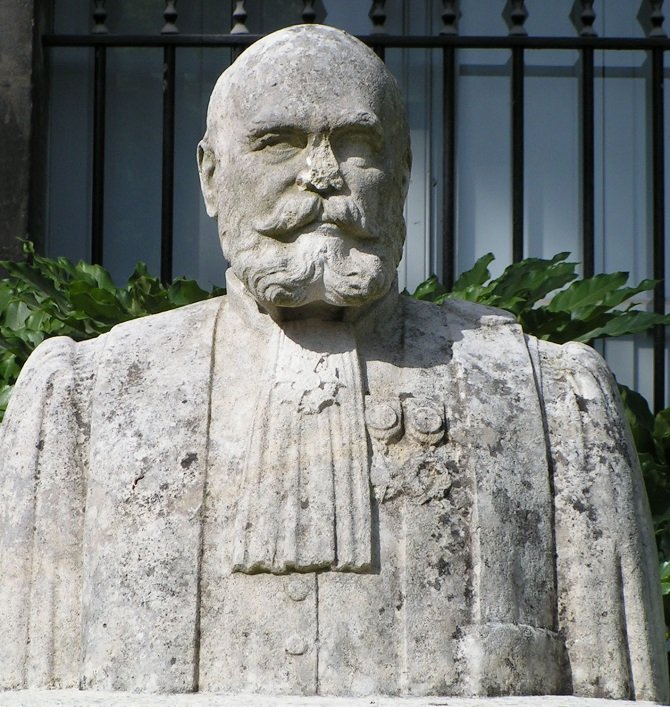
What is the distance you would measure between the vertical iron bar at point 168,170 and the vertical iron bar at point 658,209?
5.85 ft

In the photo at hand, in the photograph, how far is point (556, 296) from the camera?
7.14m

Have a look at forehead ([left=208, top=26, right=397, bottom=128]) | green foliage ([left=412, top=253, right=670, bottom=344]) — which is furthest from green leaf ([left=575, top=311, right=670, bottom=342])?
forehead ([left=208, top=26, right=397, bottom=128])

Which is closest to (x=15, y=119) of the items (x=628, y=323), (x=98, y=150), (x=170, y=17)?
(x=98, y=150)

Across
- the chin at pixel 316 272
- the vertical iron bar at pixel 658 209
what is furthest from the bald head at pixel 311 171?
the vertical iron bar at pixel 658 209

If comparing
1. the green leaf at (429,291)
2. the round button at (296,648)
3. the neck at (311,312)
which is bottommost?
the round button at (296,648)

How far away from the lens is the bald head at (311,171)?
4676 millimetres

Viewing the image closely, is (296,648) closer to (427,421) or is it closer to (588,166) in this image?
(427,421)

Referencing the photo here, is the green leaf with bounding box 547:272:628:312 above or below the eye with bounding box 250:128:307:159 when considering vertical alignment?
above

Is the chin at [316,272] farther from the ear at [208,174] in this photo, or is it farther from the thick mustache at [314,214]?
the ear at [208,174]

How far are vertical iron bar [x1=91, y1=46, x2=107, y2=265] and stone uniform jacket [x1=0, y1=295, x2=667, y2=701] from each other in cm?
276

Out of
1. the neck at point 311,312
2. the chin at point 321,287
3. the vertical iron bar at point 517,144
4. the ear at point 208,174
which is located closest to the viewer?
the chin at point 321,287

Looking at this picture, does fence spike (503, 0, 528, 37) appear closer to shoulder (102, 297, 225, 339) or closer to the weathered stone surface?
shoulder (102, 297, 225, 339)

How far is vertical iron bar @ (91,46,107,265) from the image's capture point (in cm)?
766

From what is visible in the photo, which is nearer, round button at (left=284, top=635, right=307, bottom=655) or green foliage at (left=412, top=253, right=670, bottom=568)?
round button at (left=284, top=635, right=307, bottom=655)
